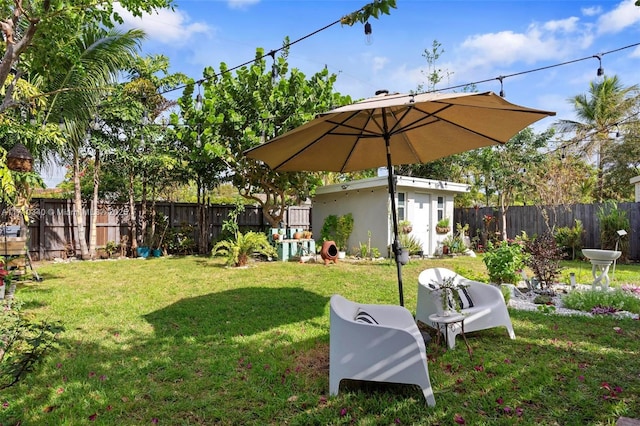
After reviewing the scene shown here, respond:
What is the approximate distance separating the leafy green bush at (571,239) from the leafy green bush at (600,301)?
20.9 ft

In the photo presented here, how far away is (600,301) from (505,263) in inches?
56.7

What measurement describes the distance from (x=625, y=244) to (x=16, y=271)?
14.9 metres

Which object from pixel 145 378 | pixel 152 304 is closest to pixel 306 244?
pixel 152 304

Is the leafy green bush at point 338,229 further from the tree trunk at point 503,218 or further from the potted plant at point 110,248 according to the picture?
the potted plant at point 110,248

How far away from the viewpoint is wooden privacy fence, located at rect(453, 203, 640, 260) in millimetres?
10625

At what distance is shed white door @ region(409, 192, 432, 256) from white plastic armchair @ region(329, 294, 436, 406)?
9.55 meters

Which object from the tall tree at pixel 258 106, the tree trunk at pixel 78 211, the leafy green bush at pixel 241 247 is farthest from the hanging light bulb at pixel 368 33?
the tree trunk at pixel 78 211

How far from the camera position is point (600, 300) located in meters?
5.39

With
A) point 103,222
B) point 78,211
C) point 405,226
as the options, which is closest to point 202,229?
point 103,222

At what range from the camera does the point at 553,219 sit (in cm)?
1234

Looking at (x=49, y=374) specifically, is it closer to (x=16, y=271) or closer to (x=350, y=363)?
(x=350, y=363)

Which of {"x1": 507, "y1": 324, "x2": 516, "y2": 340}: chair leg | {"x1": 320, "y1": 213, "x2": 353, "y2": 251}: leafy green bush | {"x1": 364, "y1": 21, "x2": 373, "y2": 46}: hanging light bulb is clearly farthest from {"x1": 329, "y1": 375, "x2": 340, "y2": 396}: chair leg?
{"x1": 320, "y1": 213, "x2": 353, "y2": 251}: leafy green bush

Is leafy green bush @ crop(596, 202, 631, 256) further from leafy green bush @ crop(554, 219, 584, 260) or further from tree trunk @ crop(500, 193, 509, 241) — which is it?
tree trunk @ crop(500, 193, 509, 241)

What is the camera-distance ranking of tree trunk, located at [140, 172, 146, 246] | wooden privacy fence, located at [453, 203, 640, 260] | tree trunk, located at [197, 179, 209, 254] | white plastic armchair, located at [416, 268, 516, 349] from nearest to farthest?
1. white plastic armchair, located at [416, 268, 516, 349]
2. wooden privacy fence, located at [453, 203, 640, 260]
3. tree trunk, located at [140, 172, 146, 246]
4. tree trunk, located at [197, 179, 209, 254]
